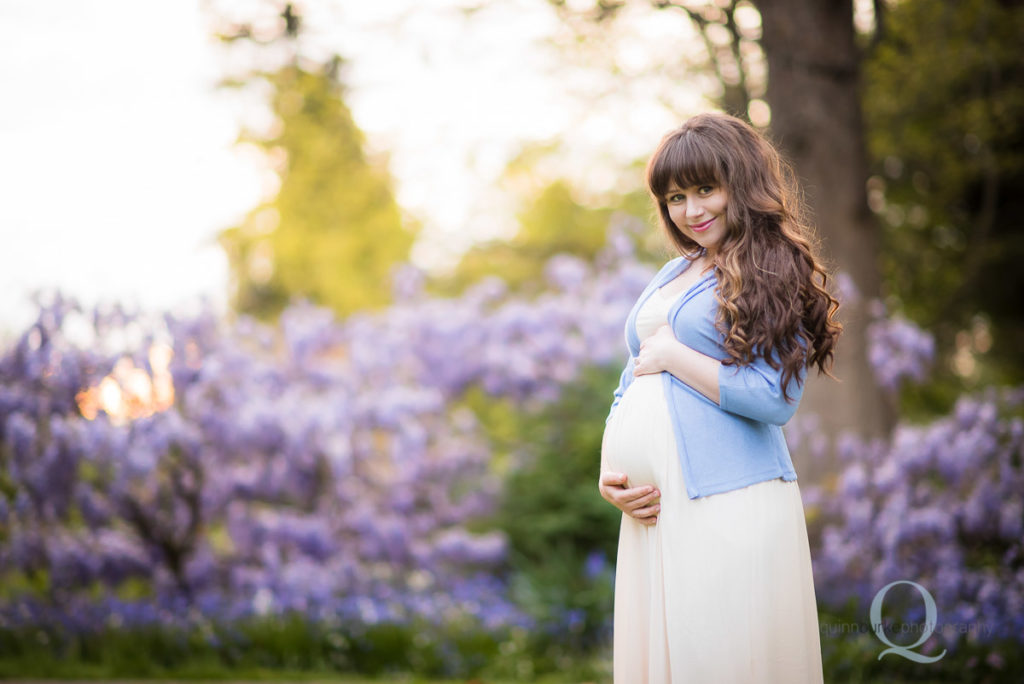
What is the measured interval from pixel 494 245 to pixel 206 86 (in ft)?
24.2

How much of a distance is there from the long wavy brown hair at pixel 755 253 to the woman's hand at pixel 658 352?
0.51 feet

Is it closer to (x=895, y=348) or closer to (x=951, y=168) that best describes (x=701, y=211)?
(x=895, y=348)

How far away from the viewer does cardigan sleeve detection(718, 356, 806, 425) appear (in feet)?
7.43

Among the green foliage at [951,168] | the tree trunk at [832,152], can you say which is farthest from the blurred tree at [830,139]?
the green foliage at [951,168]

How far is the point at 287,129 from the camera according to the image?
46.4 feet

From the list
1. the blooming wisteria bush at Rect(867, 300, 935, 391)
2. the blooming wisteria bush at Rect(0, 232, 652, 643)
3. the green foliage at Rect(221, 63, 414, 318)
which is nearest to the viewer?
the blooming wisteria bush at Rect(0, 232, 652, 643)

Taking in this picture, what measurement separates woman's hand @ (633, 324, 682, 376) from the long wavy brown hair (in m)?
0.16

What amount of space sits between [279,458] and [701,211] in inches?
166

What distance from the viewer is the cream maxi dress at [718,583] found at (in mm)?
2246

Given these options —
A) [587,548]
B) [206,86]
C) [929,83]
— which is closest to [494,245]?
[206,86]

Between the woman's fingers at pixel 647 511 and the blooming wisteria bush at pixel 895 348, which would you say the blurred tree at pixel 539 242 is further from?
the woman's fingers at pixel 647 511

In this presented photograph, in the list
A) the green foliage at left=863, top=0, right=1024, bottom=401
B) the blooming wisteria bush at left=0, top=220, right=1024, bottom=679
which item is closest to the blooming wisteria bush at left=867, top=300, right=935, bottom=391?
the blooming wisteria bush at left=0, top=220, right=1024, bottom=679

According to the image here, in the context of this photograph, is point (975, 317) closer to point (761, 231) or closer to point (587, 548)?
point (587, 548)

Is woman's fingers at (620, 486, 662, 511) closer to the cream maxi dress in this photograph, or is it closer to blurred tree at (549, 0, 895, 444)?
the cream maxi dress
